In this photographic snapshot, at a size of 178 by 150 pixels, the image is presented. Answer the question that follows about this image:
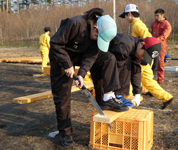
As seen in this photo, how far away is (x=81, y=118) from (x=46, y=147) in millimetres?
1174

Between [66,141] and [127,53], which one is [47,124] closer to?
[66,141]

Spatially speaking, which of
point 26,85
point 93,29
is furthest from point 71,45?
point 26,85

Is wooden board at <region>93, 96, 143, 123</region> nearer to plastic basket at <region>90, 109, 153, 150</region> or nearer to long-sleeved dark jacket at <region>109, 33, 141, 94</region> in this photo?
plastic basket at <region>90, 109, 153, 150</region>

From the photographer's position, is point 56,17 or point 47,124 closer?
point 47,124

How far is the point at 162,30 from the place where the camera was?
6277 millimetres

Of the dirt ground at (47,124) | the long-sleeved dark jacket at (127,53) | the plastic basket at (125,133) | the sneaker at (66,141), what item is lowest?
the dirt ground at (47,124)

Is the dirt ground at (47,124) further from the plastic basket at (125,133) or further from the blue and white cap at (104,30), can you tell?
the blue and white cap at (104,30)

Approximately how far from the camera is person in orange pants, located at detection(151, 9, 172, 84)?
6.04m

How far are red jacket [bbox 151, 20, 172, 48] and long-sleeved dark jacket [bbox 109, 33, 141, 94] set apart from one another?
9.57 ft

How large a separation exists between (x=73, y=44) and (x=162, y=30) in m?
4.51

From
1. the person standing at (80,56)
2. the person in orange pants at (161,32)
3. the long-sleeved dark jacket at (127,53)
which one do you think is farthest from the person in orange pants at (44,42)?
the person standing at (80,56)

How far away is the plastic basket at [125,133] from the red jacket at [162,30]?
3880 millimetres

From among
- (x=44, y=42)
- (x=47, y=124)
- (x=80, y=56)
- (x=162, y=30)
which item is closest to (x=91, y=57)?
(x=80, y=56)

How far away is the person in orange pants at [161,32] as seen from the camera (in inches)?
238
